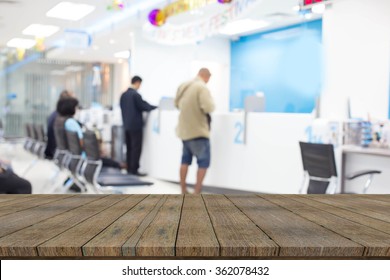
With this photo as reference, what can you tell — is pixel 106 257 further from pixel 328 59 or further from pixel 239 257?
pixel 328 59

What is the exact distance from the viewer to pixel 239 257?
1.05m

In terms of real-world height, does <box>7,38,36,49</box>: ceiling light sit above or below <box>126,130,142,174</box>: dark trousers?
above

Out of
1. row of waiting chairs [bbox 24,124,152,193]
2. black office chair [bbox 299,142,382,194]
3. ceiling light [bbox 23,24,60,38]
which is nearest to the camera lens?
black office chair [bbox 299,142,382,194]

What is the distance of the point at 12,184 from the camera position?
366 centimetres

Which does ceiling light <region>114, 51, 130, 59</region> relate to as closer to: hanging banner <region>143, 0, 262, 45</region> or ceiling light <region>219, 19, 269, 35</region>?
ceiling light <region>219, 19, 269, 35</region>

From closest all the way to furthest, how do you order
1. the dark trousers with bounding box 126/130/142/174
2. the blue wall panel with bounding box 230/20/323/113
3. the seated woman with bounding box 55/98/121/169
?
the seated woman with bounding box 55/98/121/169, the dark trousers with bounding box 126/130/142/174, the blue wall panel with bounding box 230/20/323/113

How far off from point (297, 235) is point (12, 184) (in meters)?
2.89

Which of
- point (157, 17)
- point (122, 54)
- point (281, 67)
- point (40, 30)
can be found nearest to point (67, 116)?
point (157, 17)

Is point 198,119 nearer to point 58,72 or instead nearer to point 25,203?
point 25,203

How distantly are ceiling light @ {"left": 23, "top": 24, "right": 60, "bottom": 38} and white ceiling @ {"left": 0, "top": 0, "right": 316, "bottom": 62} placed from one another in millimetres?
149

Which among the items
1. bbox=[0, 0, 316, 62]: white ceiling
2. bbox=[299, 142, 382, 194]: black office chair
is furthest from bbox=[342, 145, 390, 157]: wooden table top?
bbox=[0, 0, 316, 62]: white ceiling

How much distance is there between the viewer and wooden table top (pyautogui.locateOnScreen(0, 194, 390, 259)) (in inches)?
40.4

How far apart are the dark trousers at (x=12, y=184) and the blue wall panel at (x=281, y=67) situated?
7.28 meters

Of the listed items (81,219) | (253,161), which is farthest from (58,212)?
(253,161)
